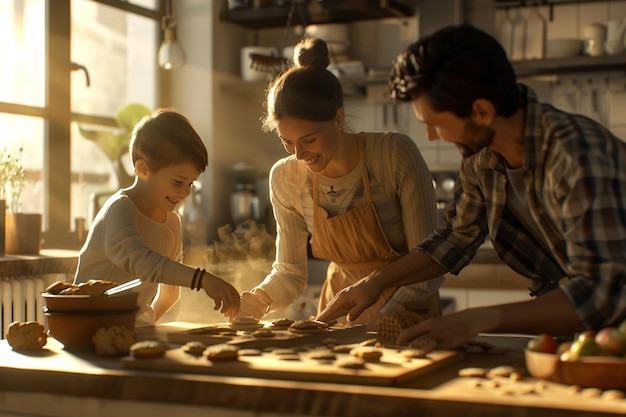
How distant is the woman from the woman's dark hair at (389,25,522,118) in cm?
61

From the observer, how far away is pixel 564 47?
4543 mm

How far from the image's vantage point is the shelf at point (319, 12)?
4688mm

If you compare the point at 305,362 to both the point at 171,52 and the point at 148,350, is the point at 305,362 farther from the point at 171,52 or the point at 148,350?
the point at 171,52

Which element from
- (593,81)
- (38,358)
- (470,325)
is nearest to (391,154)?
(470,325)

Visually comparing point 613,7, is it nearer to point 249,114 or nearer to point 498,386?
point 249,114

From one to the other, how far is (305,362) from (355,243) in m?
0.89

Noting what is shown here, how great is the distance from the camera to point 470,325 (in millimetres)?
1440

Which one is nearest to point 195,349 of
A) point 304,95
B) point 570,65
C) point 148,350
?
point 148,350

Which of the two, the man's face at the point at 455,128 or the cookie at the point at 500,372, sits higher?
the man's face at the point at 455,128

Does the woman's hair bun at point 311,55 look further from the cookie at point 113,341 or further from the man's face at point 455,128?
the cookie at point 113,341

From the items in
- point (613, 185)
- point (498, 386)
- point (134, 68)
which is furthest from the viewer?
point (134, 68)

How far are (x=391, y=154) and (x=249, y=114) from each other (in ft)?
11.0

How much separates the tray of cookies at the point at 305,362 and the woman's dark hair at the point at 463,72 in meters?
0.42

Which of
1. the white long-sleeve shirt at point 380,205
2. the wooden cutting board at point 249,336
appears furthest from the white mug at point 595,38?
the wooden cutting board at point 249,336
